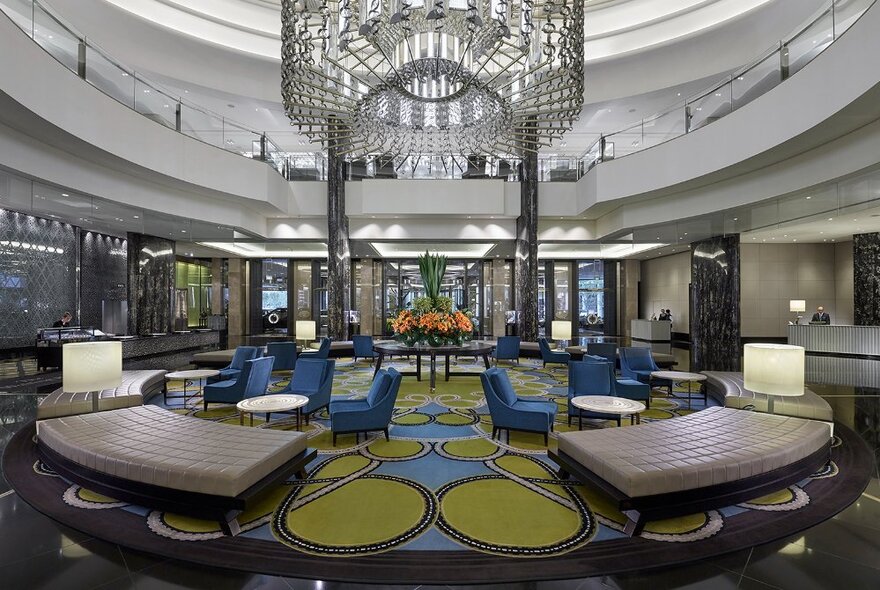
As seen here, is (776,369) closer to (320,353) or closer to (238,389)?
(238,389)

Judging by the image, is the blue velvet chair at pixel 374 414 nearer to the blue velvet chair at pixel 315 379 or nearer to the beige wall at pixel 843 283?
the blue velvet chair at pixel 315 379

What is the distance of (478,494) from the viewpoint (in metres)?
3.46

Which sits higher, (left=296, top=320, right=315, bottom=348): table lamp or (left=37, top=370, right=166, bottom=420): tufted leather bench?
(left=296, top=320, right=315, bottom=348): table lamp

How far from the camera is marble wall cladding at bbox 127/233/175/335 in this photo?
39.3 feet

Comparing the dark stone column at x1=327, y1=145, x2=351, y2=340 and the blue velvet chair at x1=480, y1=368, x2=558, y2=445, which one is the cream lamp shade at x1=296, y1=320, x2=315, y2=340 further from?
the blue velvet chair at x1=480, y1=368, x2=558, y2=445

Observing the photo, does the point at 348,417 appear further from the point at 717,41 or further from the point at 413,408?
the point at 717,41

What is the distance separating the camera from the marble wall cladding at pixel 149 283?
12.0 meters

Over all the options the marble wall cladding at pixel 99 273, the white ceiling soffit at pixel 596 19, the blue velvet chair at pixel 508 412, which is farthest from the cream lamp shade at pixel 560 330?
the marble wall cladding at pixel 99 273

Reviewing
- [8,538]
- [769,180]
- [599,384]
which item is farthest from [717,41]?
[8,538]

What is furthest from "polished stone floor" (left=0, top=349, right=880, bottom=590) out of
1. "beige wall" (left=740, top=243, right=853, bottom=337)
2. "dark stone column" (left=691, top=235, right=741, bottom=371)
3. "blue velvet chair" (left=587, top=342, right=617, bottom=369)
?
"beige wall" (left=740, top=243, right=853, bottom=337)

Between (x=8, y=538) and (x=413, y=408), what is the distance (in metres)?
4.29

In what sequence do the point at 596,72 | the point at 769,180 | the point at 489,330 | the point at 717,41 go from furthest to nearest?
1. the point at 489,330
2. the point at 596,72
3. the point at 717,41
4. the point at 769,180

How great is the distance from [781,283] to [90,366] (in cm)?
2089

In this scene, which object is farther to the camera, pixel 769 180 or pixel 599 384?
pixel 769 180
